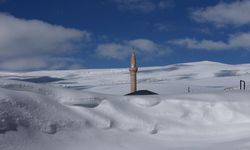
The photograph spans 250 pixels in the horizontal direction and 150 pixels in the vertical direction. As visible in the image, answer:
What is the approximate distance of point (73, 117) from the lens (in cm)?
346

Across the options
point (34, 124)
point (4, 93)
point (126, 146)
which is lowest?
point (126, 146)

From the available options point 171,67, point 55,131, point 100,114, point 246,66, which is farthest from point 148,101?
point 171,67

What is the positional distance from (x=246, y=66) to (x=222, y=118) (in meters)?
87.4

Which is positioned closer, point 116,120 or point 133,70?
point 116,120

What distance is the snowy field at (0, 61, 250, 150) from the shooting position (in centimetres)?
307

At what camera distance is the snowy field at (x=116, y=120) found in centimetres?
307

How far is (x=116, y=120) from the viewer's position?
3697mm

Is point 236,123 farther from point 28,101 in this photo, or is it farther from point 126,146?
point 28,101

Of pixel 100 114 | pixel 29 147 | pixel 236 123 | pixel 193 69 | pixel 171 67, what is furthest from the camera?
pixel 171 67

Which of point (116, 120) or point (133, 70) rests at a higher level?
point (133, 70)

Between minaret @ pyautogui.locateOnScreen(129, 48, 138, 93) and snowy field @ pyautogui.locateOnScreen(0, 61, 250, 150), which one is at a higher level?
minaret @ pyautogui.locateOnScreen(129, 48, 138, 93)

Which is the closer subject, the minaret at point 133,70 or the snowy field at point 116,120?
the snowy field at point 116,120

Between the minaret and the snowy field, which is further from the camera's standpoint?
the minaret

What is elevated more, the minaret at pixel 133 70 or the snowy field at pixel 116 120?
the minaret at pixel 133 70
